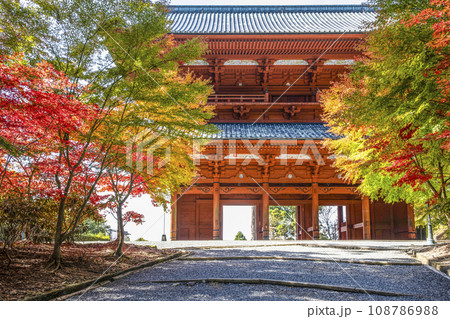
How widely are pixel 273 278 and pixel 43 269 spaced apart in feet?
11.6

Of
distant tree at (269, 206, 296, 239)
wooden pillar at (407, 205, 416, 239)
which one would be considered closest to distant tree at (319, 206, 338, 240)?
distant tree at (269, 206, 296, 239)

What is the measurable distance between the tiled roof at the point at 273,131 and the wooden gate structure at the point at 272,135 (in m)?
0.04

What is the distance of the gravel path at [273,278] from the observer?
167 inches

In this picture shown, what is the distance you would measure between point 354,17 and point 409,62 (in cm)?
1537

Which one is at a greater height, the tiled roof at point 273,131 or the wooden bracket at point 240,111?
the wooden bracket at point 240,111

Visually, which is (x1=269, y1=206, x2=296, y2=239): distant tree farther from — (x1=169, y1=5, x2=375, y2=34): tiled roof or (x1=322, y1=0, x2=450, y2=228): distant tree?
(x1=322, y1=0, x2=450, y2=228): distant tree

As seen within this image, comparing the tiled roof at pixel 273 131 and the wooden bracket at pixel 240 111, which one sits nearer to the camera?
the tiled roof at pixel 273 131

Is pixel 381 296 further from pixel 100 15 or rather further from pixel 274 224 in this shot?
pixel 274 224

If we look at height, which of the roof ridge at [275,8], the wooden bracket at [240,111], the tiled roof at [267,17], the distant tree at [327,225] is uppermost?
the roof ridge at [275,8]

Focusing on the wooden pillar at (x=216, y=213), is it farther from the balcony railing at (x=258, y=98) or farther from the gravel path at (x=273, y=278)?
the gravel path at (x=273, y=278)

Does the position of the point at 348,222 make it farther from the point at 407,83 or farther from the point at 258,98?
the point at 407,83

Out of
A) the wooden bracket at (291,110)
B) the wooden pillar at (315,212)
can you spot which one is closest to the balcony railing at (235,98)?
the wooden bracket at (291,110)

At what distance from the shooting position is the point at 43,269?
5398 mm

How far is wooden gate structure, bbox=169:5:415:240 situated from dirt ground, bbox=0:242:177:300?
621 centimetres
